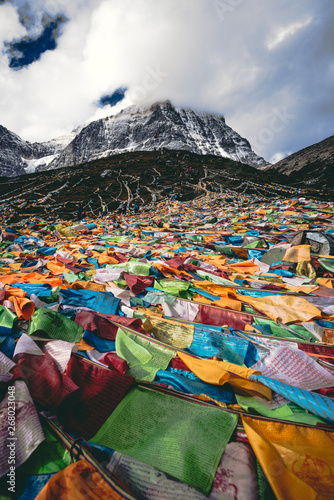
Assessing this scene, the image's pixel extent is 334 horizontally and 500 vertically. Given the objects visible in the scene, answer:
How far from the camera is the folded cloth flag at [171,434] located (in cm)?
86

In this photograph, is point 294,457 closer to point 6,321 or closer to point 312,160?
point 6,321

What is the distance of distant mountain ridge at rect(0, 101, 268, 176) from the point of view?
76500 millimetres

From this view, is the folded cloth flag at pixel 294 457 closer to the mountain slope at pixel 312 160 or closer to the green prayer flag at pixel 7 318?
the green prayer flag at pixel 7 318

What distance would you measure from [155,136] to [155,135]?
809mm

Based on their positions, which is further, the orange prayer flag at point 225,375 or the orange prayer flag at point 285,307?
the orange prayer flag at point 285,307

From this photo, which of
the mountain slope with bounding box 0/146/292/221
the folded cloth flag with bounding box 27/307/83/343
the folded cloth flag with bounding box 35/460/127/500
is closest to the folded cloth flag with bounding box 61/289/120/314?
the folded cloth flag with bounding box 27/307/83/343

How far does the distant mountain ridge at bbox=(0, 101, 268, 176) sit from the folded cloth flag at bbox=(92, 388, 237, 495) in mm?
74164

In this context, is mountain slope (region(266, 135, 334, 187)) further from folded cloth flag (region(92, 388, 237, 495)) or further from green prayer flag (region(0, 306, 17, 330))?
green prayer flag (region(0, 306, 17, 330))

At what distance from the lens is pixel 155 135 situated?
7531 centimetres

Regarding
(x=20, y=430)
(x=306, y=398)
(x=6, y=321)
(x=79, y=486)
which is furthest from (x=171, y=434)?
(x=6, y=321)

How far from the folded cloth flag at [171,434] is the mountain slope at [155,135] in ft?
260

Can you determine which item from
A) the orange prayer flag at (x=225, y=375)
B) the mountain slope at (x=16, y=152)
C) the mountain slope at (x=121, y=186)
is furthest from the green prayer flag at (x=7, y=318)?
the mountain slope at (x=16, y=152)

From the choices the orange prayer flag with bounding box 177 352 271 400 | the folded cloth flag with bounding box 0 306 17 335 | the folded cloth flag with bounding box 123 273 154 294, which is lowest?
the orange prayer flag with bounding box 177 352 271 400

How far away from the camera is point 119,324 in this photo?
1.86 m
